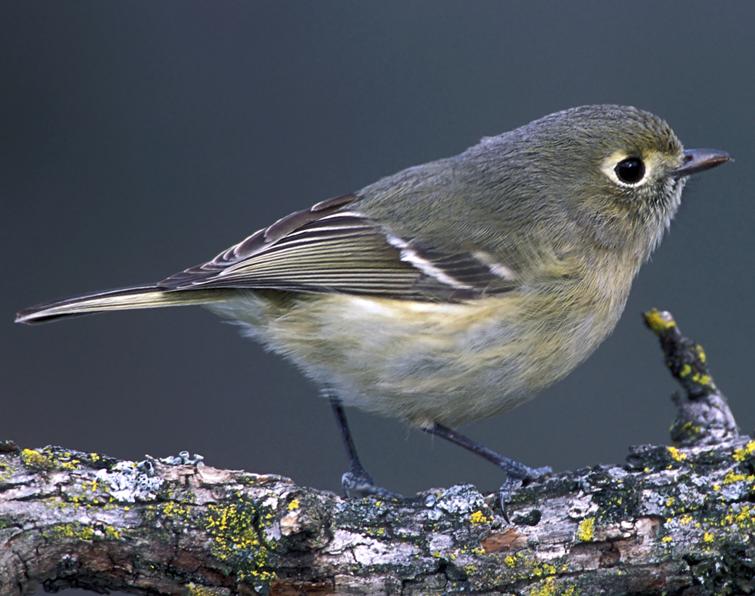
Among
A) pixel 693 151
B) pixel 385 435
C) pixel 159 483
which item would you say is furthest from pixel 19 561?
pixel 693 151

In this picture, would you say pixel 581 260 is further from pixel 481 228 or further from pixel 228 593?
pixel 228 593

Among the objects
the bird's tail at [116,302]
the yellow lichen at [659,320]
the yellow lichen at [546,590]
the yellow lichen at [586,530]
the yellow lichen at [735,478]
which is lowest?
the yellow lichen at [546,590]

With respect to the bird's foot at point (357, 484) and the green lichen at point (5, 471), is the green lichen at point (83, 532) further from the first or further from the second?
the bird's foot at point (357, 484)

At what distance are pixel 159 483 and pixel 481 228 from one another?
1437 millimetres

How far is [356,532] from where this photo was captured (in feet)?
7.35

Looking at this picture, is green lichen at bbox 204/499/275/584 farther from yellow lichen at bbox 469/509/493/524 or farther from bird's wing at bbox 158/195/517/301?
bird's wing at bbox 158/195/517/301

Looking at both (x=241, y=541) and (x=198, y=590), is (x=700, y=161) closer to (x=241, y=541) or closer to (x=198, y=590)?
(x=241, y=541)

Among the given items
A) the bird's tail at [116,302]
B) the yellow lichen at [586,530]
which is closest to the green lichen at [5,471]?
the bird's tail at [116,302]

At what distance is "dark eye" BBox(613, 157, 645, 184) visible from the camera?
3.08m

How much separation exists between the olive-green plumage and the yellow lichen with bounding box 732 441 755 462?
614mm

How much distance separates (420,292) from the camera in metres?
2.82

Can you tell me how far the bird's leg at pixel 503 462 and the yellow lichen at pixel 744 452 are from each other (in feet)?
1.86

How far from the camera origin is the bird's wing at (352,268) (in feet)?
9.21

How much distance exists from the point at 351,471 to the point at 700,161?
5.68ft
